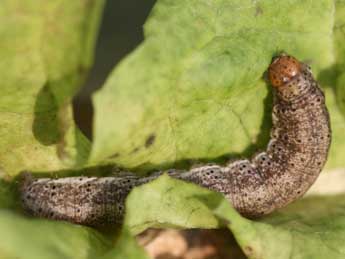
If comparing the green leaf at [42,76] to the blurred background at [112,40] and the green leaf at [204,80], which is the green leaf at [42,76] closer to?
the green leaf at [204,80]

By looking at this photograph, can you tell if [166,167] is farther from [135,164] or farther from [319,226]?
[319,226]

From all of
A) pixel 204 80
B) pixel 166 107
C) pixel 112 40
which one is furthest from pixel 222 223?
pixel 112 40

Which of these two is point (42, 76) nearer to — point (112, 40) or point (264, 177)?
point (112, 40)

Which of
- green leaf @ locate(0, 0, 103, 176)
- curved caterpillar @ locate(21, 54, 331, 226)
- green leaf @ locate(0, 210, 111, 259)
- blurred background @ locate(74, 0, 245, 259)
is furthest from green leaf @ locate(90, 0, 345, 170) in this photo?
blurred background @ locate(74, 0, 245, 259)

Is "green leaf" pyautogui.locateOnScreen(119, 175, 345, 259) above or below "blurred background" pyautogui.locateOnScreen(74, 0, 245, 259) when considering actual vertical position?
below

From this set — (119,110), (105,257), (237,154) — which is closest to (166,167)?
(237,154)

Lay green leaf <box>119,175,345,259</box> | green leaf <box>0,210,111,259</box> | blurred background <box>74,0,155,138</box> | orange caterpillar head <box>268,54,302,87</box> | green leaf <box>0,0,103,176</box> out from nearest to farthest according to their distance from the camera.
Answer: green leaf <box>0,210,111,259</box> → green leaf <box>0,0,103,176</box> → green leaf <box>119,175,345,259</box> → orange caterpillar head <box>268,54,302,87</box> → blurred background <box>74,0,155,138</box>

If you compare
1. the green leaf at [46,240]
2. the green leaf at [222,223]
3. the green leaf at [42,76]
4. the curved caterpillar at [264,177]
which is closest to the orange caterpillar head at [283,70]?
the curved caterpillar at [264,177]

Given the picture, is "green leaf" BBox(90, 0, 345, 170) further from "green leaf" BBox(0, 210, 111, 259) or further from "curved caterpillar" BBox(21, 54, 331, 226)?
"green leaf" BBox(0, 210, 111, 259)
